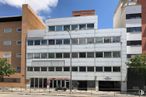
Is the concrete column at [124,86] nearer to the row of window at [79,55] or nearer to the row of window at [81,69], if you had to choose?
the row of window at [81,69]

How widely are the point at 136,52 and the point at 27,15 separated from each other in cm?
2814

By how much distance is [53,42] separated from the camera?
234ft

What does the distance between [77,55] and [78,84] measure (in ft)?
21.8

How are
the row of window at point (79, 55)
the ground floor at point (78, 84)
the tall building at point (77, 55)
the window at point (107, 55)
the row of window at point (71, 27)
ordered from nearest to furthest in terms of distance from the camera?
the tall building at point (77, 55)
the row of window at point (79, 55)
the window at point (107, 55)
the ground floor at point (78, 84)
the row of window at point (71, 27)

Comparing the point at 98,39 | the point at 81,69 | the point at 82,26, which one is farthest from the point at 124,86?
the point at 82,26

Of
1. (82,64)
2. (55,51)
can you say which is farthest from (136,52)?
(55,51)

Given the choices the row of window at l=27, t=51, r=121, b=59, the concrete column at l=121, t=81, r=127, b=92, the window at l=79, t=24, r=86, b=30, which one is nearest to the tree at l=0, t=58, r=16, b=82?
the row of window at l=27, t=51, r=121, b=59

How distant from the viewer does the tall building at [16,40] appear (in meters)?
73.2

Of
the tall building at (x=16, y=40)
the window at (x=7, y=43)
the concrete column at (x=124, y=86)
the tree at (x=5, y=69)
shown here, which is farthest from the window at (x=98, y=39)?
the window at (x=7, y=43)

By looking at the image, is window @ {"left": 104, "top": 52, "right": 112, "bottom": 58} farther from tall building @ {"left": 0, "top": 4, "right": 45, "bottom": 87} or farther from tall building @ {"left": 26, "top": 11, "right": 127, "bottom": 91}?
tall building @ {"left": 0, "top": 4, "right": 45, "bottom": 87}

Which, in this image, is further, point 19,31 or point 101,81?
point 19,31

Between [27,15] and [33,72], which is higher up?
[27,15]

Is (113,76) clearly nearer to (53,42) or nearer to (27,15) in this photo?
(53,42)

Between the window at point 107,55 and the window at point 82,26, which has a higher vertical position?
the window at point 82,26
